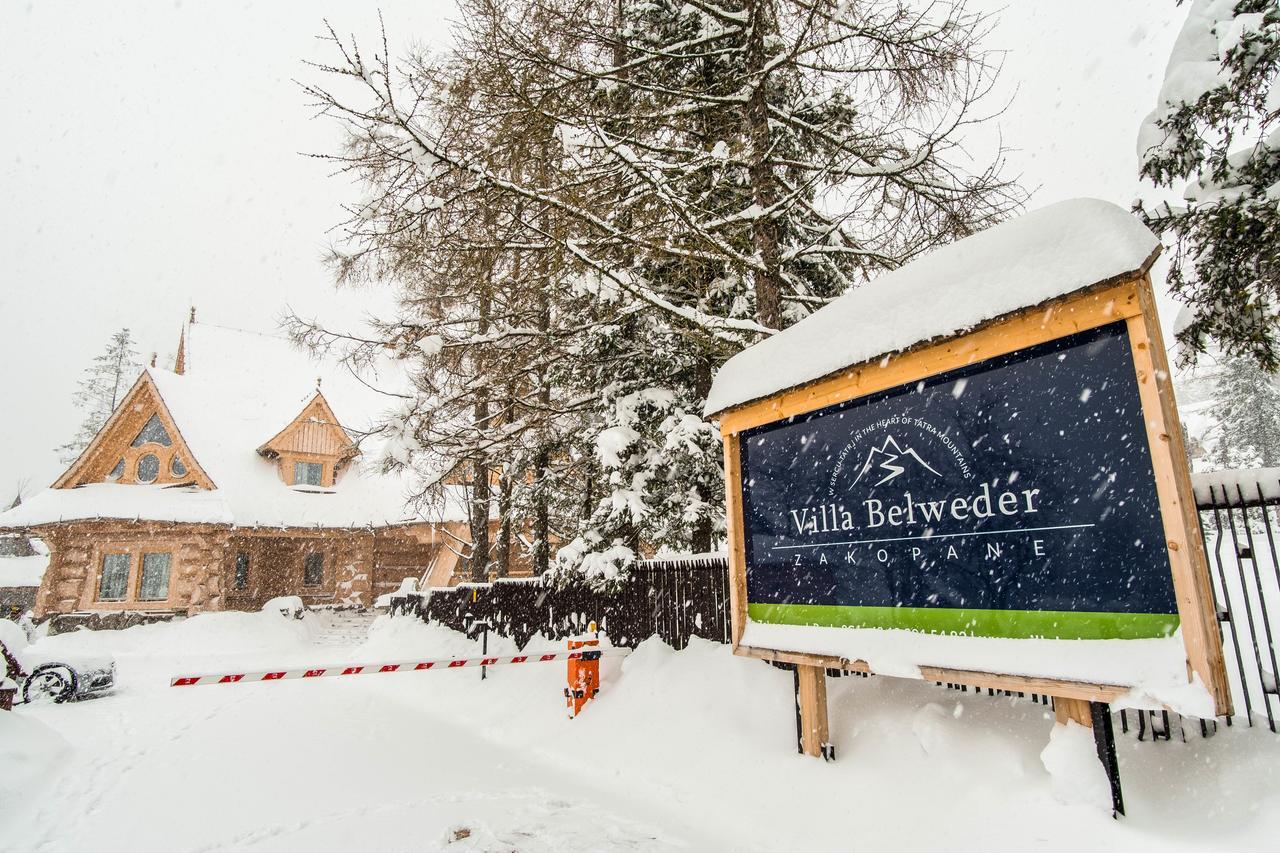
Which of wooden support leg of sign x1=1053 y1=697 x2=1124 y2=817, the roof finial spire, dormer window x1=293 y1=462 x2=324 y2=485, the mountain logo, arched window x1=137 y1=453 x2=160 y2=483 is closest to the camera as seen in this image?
wooden support leg of sign x1=1053 y1=697 x2=1124 y2=817

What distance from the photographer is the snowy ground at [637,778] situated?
363 cm

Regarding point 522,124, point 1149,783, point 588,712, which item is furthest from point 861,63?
point 588,712

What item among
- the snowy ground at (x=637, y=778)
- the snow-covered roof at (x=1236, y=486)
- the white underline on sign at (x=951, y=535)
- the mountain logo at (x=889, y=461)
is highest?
the mountain logo at (x=889, y=461)

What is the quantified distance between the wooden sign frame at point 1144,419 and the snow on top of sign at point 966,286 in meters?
→ 0.09

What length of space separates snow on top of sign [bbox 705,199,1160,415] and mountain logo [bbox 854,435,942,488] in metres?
0.63

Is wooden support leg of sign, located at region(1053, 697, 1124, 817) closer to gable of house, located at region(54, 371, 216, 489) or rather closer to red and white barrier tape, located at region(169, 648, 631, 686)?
red and white barrier tape, located at region(169, 648, 631, 686)

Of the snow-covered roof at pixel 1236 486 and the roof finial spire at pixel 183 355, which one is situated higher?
the roof finial spire at pixel 183 355

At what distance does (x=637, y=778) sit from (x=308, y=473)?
25.1 meters

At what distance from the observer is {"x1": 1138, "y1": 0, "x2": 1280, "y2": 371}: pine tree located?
19.9ft

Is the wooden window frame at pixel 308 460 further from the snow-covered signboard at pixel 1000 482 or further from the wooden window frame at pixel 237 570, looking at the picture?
the snow-covered signboard at pixel 1000 482

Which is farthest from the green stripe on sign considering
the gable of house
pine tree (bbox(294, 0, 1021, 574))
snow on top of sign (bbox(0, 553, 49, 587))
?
snow on top of sign (bbox(0, 553, 49, 587))

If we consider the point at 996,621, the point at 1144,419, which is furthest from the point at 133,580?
the point at 1144,419

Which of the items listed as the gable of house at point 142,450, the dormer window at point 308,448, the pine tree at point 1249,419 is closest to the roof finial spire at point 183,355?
the gable of house at point 142,450

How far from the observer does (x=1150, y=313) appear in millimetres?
3393
